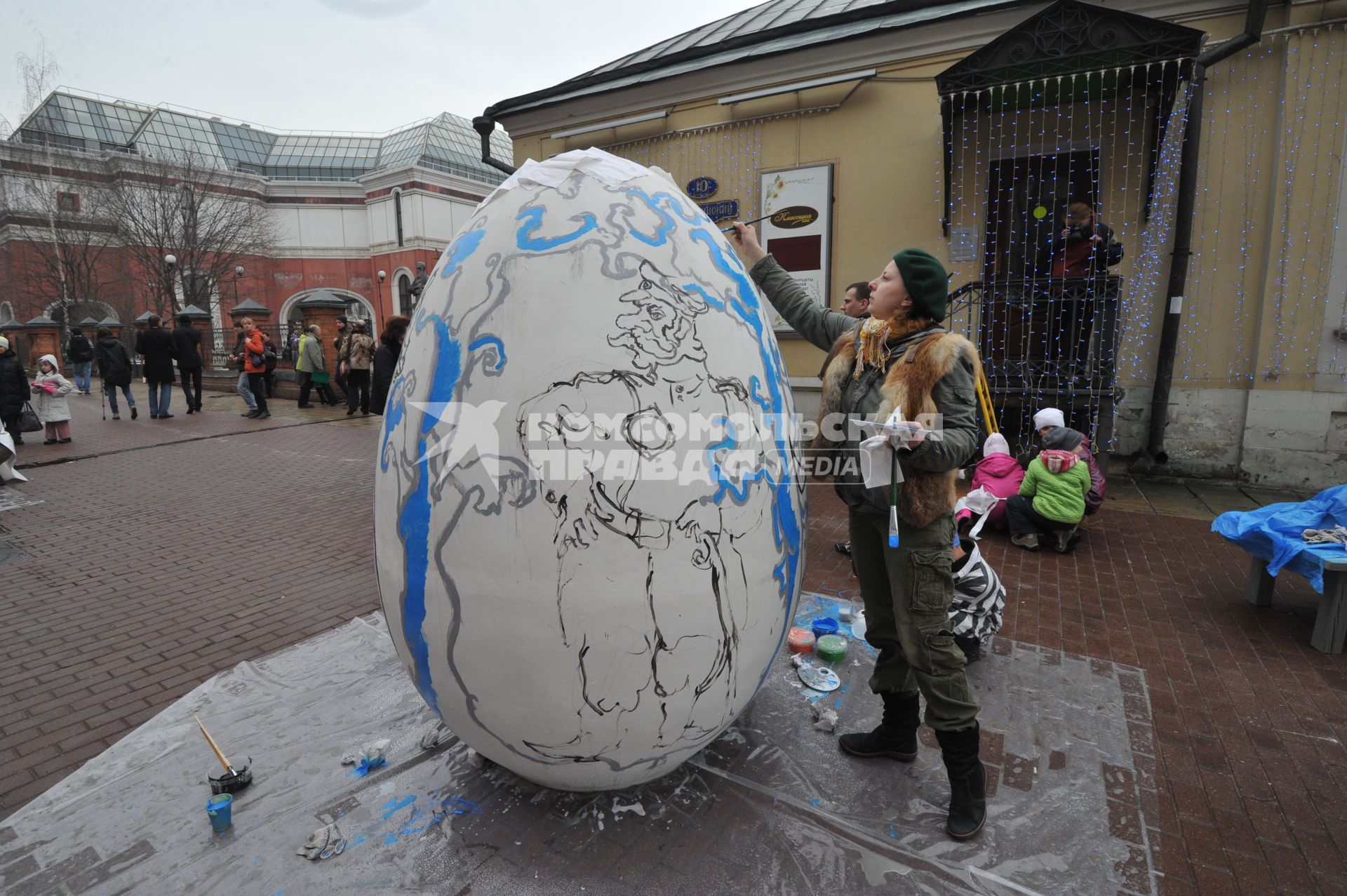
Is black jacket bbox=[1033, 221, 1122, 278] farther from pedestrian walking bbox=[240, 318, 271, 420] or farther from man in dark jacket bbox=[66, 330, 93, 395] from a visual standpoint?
man in dark jacket bbox=[66, 330, 93, 395]

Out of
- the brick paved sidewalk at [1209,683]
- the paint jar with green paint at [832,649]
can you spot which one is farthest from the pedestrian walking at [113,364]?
the paint jar with green paint at [832,649]

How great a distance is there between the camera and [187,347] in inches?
501

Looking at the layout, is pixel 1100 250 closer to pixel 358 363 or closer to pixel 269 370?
pixel 358 363

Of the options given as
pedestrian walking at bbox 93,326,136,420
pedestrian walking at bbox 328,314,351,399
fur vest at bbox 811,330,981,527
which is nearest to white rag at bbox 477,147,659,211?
fur vest at bbox 811,330,981,527

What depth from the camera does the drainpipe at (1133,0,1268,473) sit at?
21.5 feet

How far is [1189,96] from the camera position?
691cm

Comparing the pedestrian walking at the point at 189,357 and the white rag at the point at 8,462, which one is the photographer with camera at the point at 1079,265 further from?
the pedestrian walking at the point at 189,357

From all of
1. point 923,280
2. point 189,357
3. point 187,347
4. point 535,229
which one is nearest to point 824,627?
point 923,280

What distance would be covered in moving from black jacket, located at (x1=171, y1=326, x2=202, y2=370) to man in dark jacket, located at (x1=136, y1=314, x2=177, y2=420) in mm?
79

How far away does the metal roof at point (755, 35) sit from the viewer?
8.35 meters

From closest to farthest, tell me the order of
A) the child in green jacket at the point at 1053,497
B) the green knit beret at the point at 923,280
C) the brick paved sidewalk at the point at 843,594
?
the green knit beret at the point at 923,280 → the brick paved sidewalk at the point at 843,594 → the child in green jacket at the point at 1053,497

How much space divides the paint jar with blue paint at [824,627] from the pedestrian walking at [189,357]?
536 inches

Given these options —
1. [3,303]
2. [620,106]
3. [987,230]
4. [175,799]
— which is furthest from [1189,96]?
[3,303]

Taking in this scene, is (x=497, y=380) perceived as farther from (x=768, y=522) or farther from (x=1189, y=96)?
(x=1189, y=96)
